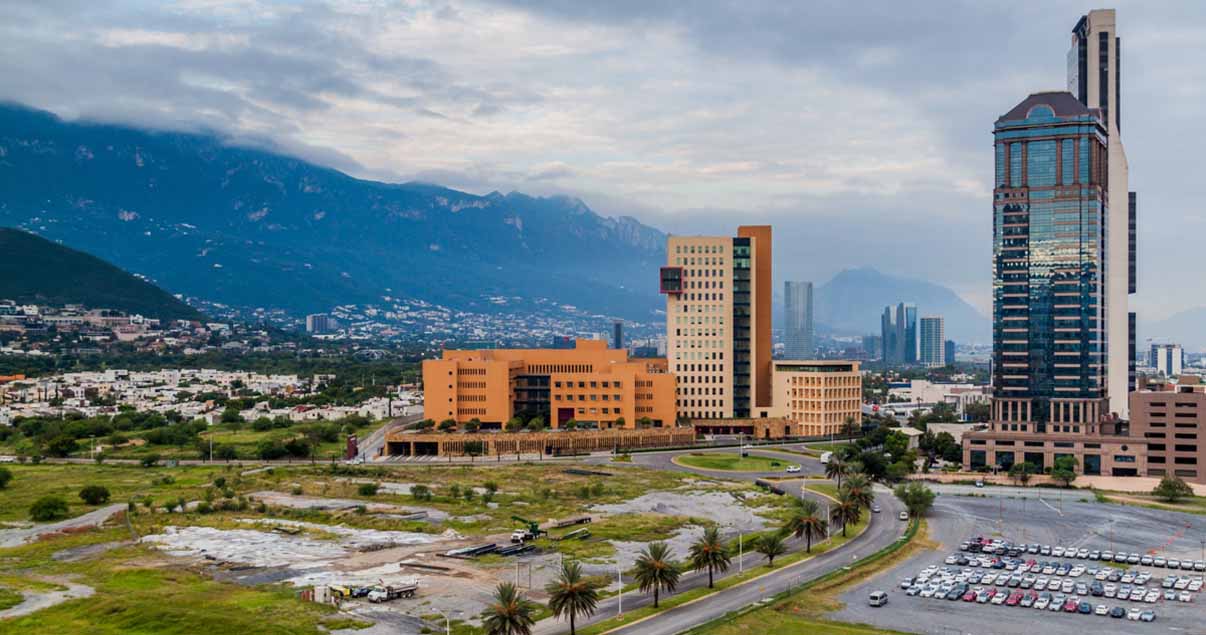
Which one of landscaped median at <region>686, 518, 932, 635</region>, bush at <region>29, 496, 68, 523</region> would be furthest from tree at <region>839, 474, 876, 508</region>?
bush at <region>29, 496, 68, 523</region>

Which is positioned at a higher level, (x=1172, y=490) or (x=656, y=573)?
(x=656, y=573)

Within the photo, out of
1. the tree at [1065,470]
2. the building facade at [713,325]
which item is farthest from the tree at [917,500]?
the building facade at [713,325]

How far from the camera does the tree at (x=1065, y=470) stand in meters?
97.4

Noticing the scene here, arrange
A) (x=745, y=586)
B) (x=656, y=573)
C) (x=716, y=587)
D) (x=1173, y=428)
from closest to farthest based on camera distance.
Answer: (x=656, y=573), (x=716, y=587), (x=745, y=586), (x=1173, y=428)

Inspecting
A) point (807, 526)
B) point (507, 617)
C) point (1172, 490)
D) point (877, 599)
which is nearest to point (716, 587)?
point (877, 599)

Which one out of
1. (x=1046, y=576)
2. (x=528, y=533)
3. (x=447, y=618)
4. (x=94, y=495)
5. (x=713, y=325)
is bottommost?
(x=1046, y=576)

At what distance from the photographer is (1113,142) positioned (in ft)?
413

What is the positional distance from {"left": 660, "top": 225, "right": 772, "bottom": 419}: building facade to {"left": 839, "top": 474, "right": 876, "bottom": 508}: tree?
57645 millimetres

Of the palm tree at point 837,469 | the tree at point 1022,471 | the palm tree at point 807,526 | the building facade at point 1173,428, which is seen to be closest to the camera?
the palm tree at point 807,526

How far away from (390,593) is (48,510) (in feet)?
127

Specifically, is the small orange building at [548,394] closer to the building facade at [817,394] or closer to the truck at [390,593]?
the building facade at [817,394]

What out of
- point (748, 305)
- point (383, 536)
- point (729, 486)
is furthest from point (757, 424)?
point (383, 536)

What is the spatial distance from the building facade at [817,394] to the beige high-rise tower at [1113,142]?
3041cm

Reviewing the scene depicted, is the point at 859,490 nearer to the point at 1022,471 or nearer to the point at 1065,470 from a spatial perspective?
the point at 1022,471
